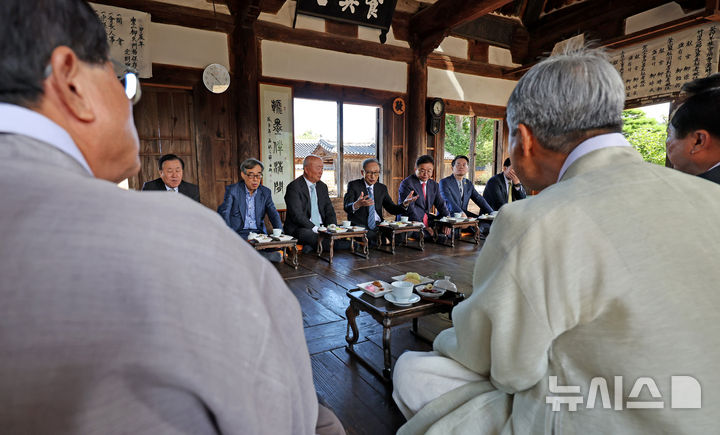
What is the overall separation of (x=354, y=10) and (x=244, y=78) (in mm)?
2017

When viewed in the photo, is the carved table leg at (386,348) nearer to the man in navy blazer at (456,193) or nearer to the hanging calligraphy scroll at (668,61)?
the man in navy blazer at (456,193)

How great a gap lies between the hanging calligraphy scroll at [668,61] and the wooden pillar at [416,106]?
3.52 m

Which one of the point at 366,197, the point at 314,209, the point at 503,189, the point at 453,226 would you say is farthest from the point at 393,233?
the point at 503,189

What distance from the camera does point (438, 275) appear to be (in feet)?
8.79

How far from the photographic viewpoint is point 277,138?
244 inches

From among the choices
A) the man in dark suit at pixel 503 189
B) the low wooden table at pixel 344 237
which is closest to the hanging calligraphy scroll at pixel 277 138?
the low wooden table at pixel 344 237

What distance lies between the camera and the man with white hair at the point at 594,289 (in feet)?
2.87

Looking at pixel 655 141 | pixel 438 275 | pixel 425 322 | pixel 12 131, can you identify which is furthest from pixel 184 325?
pixel 655 141

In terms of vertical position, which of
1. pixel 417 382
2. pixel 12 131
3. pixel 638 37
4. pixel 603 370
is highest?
pixel 638 37

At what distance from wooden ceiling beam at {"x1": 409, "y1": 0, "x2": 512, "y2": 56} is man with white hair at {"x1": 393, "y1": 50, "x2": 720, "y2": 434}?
5.60 m

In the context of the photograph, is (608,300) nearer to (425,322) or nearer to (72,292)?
(72,292)

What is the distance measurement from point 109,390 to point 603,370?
108 centimetres

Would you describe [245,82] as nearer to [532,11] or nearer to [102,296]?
[102,296]

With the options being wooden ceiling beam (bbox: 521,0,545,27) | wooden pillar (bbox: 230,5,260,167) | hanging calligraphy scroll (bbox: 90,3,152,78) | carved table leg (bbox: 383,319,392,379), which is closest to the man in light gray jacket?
carved table leg (bbox: 383,319,392,379)
